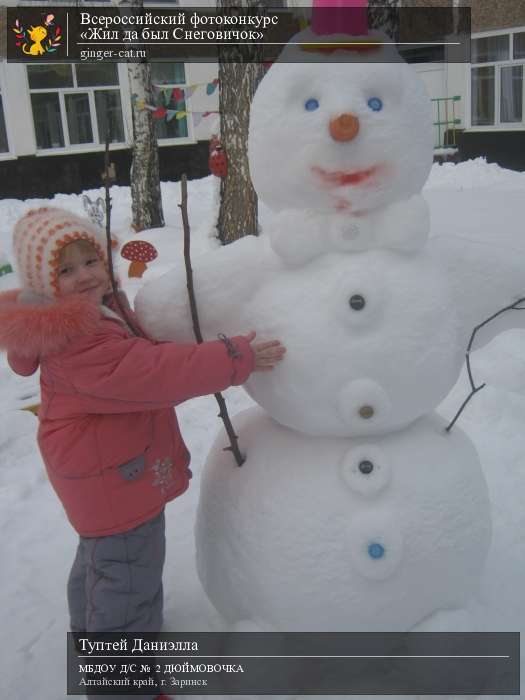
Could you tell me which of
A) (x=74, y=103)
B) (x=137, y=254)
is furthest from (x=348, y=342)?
(x=74, y=103)

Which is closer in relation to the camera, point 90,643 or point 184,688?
point 90,643

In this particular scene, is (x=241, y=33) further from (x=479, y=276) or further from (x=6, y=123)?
(x=6, y=123)

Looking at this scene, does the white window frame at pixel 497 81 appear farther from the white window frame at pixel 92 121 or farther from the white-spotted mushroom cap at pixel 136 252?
the white-spotted mushroom cap at pixel 136 252

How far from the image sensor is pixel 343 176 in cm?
162

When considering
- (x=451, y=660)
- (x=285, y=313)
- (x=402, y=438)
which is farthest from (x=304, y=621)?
(x=285, y=313)

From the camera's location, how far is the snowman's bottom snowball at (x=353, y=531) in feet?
5.53

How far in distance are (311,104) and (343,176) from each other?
19 centimetres

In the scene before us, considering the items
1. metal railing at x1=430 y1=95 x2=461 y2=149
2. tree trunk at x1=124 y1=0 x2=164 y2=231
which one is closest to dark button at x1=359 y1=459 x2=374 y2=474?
tree trunk at x1=124 y1=0 x2=164 y2=231

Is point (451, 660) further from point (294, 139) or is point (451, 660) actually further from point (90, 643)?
point (294, 139)

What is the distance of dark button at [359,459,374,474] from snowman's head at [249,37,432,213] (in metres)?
0.63

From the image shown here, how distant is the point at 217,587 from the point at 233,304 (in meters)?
0.80

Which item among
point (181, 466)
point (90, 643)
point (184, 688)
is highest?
point (181, 466)

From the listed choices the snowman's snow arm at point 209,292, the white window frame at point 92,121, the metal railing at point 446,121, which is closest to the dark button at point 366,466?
the snowman's snow arm at point 209,292

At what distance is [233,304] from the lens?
1771 mm
